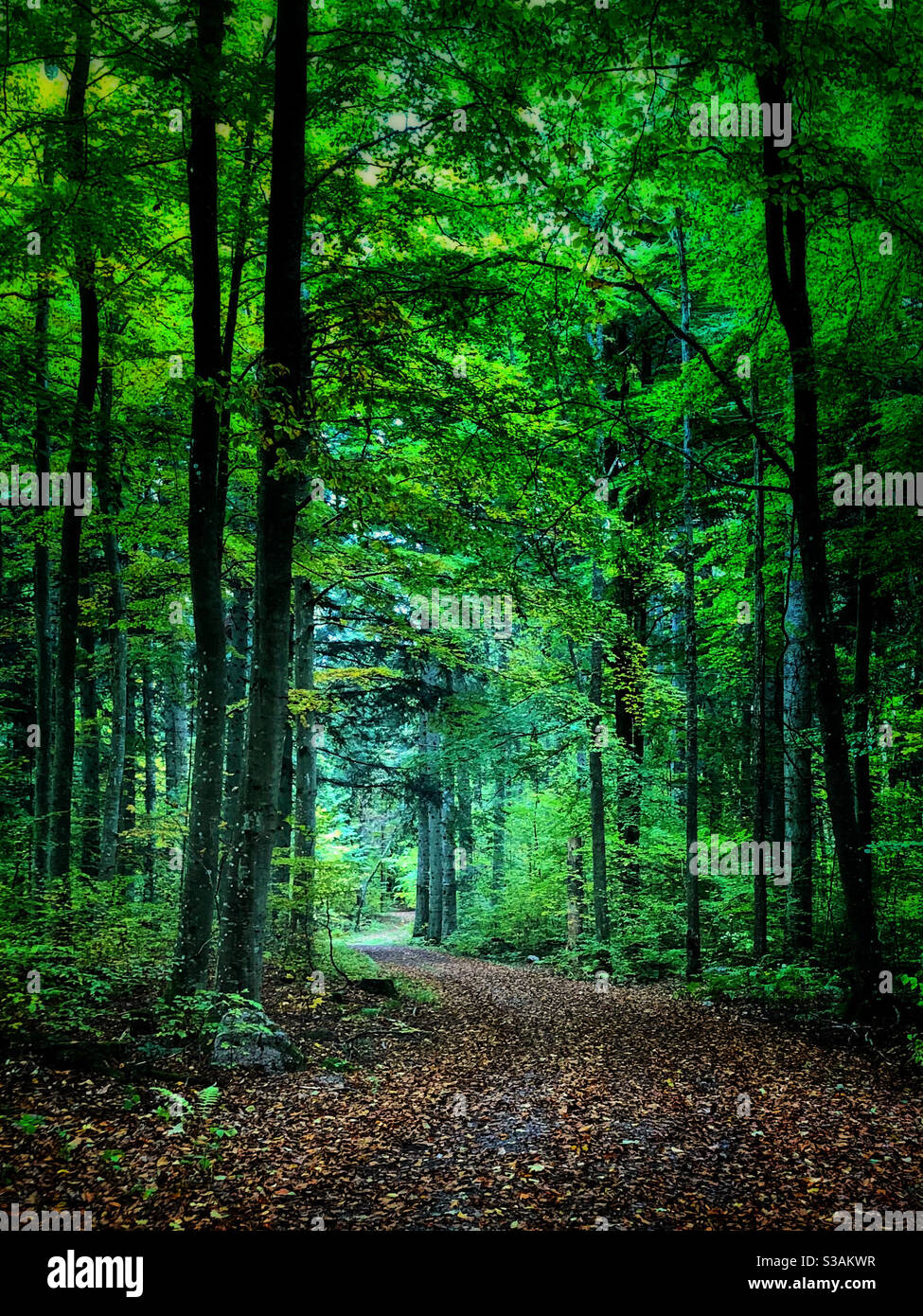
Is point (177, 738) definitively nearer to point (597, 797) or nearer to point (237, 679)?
point (237, 679)

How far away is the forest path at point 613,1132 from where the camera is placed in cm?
409

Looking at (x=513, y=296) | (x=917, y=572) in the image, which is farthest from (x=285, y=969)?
(x=917, y=572)

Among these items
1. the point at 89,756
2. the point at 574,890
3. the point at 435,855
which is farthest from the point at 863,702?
the point at 89,756

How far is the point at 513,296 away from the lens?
7586 mm

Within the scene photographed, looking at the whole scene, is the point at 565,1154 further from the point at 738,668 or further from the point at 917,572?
the point at 738,668

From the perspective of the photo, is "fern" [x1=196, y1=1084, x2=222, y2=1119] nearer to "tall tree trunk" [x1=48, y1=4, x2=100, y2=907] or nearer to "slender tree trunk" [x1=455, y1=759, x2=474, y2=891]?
"tall tree trunk" [x1=48, y1=4, x2=100, y2=907]

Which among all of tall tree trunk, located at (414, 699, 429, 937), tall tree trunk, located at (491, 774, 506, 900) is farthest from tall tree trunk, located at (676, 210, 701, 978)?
tall tree trunk, located at (491, 774, 506, 900)

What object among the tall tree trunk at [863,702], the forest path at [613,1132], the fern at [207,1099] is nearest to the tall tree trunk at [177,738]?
the forest path at [613,1132]

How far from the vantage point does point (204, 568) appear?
7.64m

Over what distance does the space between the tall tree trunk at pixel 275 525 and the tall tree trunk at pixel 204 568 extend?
86 cm

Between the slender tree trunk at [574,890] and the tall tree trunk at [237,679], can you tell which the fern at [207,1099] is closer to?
the tall tree trunk at [237,679]

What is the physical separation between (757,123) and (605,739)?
10.1m

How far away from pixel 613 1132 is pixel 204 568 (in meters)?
6.61

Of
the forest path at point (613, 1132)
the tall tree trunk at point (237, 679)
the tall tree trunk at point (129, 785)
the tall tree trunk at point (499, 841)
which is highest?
the tall tree trunk at point (237, 679)
